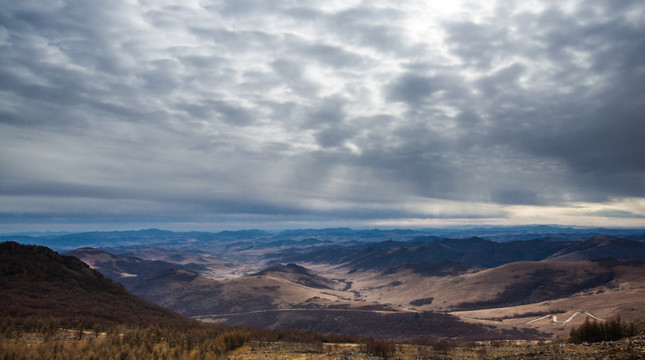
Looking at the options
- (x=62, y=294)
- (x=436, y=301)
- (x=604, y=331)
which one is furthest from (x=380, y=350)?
(x=436, y=301)

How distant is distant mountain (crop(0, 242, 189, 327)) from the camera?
27938mm

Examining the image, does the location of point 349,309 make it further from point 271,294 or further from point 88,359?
point 88,359

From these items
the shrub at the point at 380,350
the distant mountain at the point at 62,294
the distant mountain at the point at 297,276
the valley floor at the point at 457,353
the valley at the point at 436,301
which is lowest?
the distant mountain at the point at 297,276

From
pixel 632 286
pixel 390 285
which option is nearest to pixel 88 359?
pixel 632 286

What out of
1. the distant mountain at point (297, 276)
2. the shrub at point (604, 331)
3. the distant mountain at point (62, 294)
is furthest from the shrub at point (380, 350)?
the distant mountain at point (297, 276)

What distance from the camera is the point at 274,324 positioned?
89.9m

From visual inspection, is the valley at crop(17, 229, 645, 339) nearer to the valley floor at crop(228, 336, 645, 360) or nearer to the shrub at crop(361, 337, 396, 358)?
the shrub at crop(361, 337, 396, 358)

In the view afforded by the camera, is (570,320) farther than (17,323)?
Yes

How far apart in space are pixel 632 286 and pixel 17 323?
483 ft

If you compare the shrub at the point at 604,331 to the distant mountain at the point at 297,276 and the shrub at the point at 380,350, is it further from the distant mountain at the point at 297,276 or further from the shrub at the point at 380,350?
the distant mountain at the point at 297,276

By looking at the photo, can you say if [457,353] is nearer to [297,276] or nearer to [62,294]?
[62,294]

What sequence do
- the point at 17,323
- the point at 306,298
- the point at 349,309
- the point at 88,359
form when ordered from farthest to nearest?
the point at 306,298 → the point at 349,309 → the point at 17,323 → the point at 88,359

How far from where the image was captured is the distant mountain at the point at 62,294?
27938 mm

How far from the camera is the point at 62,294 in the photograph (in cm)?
3769
